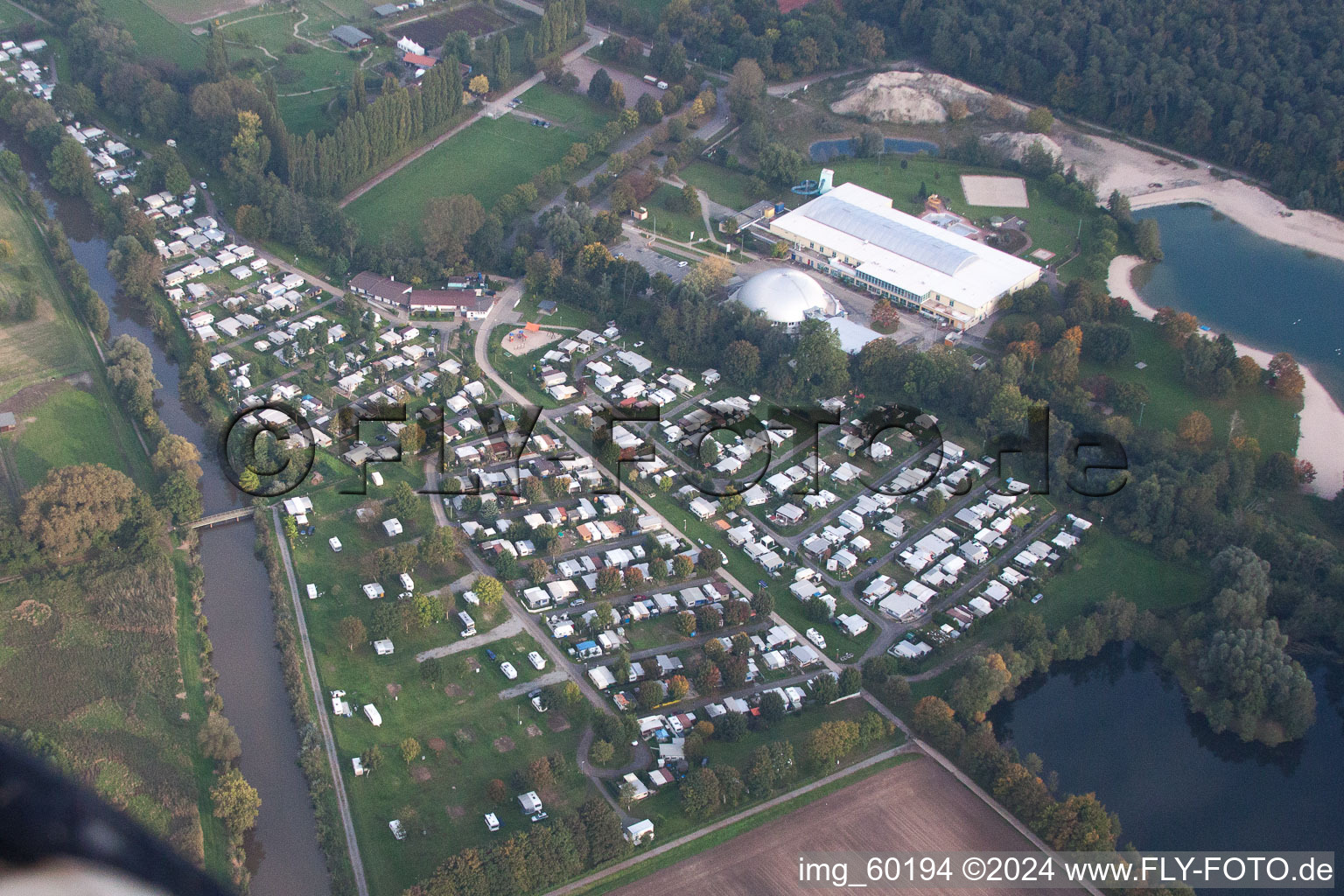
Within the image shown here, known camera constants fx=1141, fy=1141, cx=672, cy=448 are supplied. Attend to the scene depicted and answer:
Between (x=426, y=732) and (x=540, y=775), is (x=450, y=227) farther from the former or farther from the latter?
(x=540, y=775)

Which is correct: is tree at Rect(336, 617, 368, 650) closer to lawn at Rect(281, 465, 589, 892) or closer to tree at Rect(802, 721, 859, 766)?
lawn at Rect(281, 465, 589, 892)

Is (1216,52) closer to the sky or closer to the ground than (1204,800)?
closer to the sky

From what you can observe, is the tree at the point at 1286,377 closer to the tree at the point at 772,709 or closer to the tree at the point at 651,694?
the tree at the point at 772,709

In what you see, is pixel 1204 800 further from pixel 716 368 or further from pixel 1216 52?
pixel 1216 52

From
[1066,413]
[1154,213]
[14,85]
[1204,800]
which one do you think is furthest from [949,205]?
[14,85]

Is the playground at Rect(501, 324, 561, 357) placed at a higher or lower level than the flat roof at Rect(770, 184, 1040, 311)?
lower

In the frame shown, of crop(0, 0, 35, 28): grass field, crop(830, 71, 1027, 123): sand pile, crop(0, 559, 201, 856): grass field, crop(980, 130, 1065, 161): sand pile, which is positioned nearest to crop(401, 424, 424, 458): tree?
crop(0, 559, 201, 856): grass field
